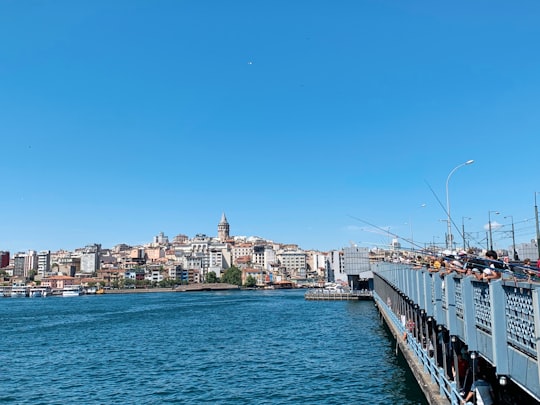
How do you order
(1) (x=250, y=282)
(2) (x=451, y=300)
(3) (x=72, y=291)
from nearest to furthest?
(2) (x=451, y=300), (3) (x=72, y=291), (1) (x=250, y=282)

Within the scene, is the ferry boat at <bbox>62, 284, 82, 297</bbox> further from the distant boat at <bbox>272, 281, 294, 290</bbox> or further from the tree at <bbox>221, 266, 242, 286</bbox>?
the distant boat at <bbox>272, 281, 294, 290</bbox>

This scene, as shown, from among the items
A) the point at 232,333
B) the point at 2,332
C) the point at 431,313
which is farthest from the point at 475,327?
the point at 2,332

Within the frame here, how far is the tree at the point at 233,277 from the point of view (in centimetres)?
15862

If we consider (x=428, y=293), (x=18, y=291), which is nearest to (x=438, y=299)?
(x=428, y=293)

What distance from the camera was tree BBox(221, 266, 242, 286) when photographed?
159 m

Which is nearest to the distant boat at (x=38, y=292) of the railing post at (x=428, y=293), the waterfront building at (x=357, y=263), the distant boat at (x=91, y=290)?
the distant boat at (x=91, y=290)

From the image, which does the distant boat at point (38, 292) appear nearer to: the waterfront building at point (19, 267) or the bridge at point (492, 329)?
the waterfront building at point (19, 267)

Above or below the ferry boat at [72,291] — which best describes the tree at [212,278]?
above

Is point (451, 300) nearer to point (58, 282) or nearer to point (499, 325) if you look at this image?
point (499, 325)

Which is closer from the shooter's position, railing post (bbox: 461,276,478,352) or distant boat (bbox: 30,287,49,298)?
railing post (bbox: 461,276,478,352)

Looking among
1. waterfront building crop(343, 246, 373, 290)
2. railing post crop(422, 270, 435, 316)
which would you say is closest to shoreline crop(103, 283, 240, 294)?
waterfront building crop(343, 246, 373, 290)

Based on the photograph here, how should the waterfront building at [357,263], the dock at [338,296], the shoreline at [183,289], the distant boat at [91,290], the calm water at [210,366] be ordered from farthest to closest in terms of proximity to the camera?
the shoreline at [183,289]
the distant boat at [91,290]
the waterfront building at [357,263]
the dock at [338,296]
the calm water at [210,366]

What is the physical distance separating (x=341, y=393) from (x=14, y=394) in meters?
13.4

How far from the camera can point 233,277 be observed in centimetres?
15975
